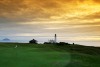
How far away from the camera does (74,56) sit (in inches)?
1207

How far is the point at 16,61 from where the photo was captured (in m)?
25.8

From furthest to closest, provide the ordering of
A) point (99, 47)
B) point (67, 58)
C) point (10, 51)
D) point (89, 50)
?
point (99, 47) < point (89, 50) < point (10, 51) < point (67, 58)

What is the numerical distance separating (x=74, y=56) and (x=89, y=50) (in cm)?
856

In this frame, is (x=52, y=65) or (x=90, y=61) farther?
(x=90, y=61)

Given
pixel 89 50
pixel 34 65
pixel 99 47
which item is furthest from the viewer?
pixel 99 47

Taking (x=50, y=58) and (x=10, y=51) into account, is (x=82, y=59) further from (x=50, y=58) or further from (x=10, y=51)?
(x=10, y=51)

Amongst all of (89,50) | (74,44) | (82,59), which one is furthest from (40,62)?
(74,44)

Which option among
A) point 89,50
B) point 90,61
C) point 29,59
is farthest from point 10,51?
point 89,50

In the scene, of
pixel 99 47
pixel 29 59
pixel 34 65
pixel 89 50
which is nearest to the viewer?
pixel 34 65

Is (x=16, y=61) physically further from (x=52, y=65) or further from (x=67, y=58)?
(x=67, y=58)

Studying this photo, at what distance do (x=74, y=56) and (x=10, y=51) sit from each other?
22.9ft

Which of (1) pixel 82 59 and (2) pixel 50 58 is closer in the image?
(2) pixel 50 58

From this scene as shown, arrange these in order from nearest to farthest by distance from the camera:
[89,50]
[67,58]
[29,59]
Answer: [29,59]
[67,58]
[89,50]

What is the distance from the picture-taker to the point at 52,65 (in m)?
24.7
